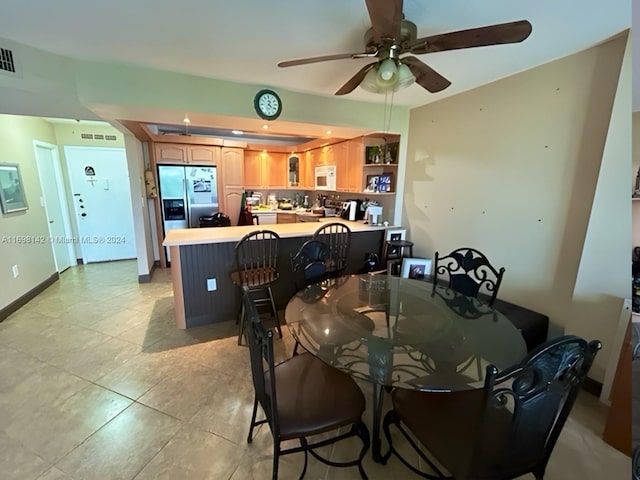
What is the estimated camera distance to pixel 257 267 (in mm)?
2883

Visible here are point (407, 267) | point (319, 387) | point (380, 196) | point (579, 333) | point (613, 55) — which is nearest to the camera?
point (319, 387)

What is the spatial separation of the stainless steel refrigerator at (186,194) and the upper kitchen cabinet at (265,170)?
831 millimetres

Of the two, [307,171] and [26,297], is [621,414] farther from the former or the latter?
[26,297]

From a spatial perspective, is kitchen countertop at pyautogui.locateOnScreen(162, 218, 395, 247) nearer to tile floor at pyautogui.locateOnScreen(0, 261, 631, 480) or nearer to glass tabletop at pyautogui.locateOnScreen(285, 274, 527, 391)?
tile floor at pyautogui.locateOnScreen(0, 261, 631, 480)

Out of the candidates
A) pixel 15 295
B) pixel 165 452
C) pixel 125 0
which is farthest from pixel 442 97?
pixel 15 295

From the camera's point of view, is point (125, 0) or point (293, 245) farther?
point (293, 245)

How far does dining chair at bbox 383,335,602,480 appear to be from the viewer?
948mm

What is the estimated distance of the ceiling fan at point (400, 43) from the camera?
1276 mm

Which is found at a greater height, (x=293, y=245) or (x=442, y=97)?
(x=442, y=97)

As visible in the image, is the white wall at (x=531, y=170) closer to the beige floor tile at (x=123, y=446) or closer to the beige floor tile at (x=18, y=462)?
the beige floor tile at (x=123, y=446)

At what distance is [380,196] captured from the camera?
13.1ft

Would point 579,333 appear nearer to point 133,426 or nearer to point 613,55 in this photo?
point 613,55

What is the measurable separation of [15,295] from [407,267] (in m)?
4.42

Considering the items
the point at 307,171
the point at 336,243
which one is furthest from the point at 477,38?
the point at 307,171
